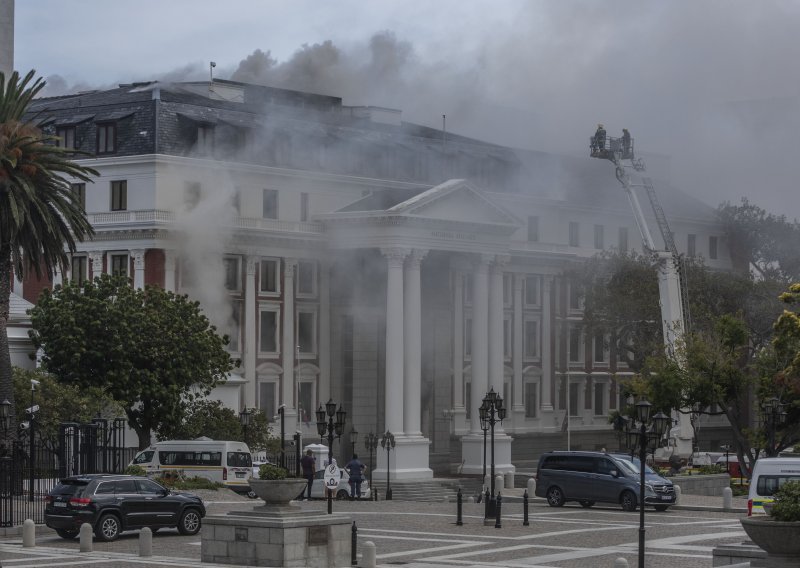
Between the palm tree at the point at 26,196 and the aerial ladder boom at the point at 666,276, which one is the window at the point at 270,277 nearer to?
the aerial ladder boom at the point at 666,276

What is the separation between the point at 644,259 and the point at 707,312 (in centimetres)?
525

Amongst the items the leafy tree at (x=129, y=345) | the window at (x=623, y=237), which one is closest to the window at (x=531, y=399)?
the window at (x=623, y=237)

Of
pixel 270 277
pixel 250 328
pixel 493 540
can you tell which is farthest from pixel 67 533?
pixel 270 277

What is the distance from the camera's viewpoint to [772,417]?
6022 centimetres

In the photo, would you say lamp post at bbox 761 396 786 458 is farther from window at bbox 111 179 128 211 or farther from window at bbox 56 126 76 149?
window at bbox 56 126 76 149

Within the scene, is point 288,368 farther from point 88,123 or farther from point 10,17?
point 10,17

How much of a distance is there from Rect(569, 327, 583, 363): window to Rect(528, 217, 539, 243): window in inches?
301

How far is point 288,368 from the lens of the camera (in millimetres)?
87438

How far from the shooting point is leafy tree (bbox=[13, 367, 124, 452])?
210 feet

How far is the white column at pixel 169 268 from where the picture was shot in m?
81.7

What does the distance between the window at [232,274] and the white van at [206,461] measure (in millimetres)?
22226

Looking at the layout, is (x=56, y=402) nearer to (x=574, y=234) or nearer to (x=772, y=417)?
(x=772, y=417)

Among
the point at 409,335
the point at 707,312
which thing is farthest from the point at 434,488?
the point at 707,312

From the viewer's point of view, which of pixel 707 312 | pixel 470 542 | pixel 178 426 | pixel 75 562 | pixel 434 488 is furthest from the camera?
Answer: pixel 707 312
